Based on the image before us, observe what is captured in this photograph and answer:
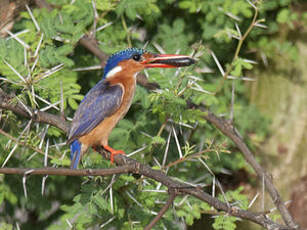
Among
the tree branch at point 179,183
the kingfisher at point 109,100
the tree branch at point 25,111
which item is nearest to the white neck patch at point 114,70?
the kingfisher at point 109,100

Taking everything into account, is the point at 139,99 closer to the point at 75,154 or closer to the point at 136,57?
the point at 136,57

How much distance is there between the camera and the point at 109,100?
3.22m

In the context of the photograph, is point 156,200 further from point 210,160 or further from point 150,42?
point 150,42

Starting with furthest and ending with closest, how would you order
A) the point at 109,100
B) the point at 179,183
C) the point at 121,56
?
the point at 121,56
the point at 109,100
the point at 179,183

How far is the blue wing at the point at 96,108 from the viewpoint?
3.09 meters

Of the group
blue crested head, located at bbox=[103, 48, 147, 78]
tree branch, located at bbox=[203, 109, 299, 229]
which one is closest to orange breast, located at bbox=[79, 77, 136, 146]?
blue crested head, located at bbox=[103, 48, 147, 78]

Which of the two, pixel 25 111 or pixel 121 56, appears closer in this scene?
pixel 25 111

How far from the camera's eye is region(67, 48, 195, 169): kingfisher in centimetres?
313

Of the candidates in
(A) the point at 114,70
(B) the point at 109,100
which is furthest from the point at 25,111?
(A) the point at 114,70

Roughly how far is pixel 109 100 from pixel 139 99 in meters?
0.84

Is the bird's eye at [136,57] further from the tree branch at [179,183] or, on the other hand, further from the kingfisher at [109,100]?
the tree branch at [179,183]

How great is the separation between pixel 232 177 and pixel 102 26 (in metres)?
1.67

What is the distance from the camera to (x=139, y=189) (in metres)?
3.41

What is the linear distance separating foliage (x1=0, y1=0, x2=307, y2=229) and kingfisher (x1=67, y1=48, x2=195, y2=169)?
0.16 m
